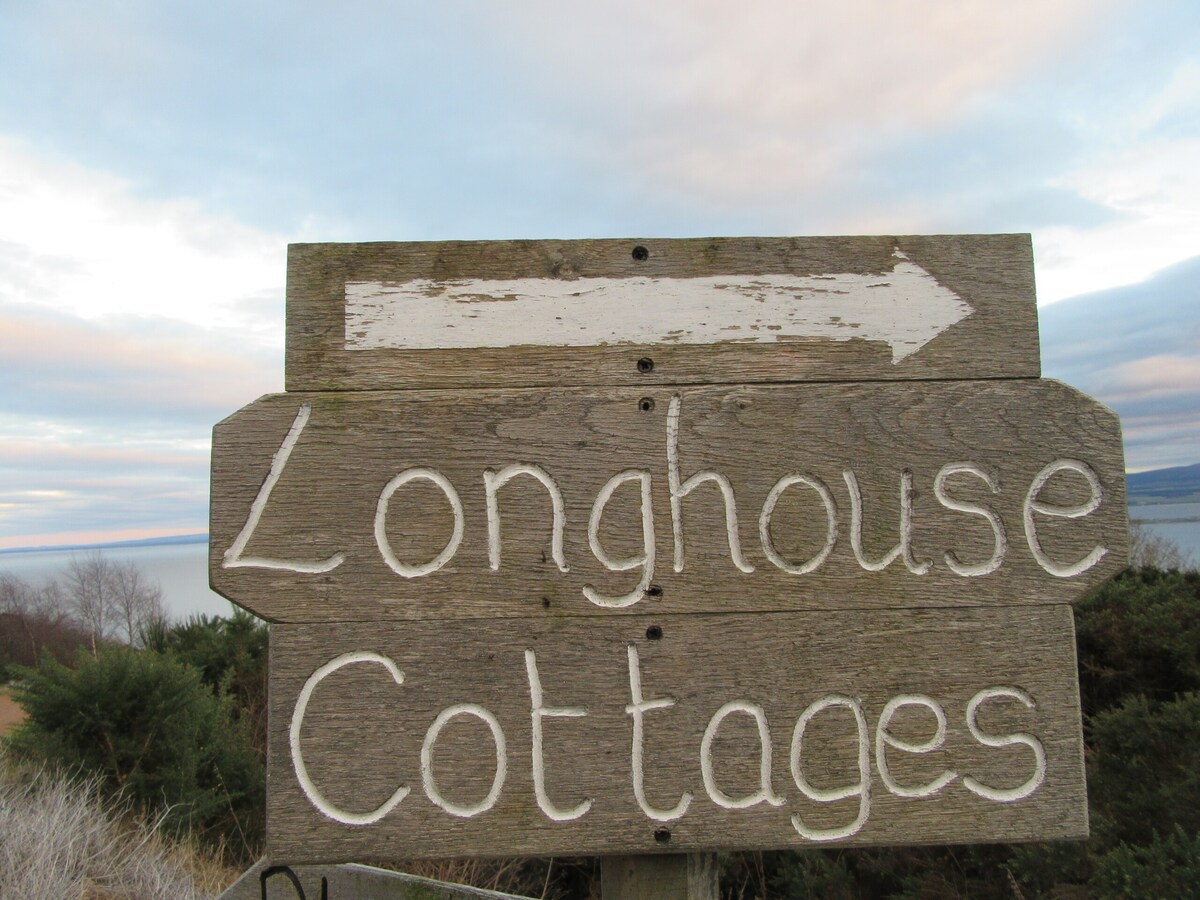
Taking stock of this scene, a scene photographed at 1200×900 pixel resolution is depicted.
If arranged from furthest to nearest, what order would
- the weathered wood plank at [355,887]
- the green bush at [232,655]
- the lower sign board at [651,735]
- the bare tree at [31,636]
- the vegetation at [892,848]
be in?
the bare tree at [31,636], the green bush at [232,655], the vegetation at [892,848], the weathered wood plank at [355,887], the lower sign board at [651,735]

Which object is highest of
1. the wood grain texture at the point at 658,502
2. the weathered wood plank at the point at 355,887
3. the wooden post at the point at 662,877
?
the wood grain texture at the point at 658,502

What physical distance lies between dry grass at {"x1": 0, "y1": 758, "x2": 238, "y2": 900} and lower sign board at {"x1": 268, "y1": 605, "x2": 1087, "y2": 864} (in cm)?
221

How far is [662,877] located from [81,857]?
2.96 m

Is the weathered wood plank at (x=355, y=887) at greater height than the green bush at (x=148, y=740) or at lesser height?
greater

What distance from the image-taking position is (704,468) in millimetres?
1549

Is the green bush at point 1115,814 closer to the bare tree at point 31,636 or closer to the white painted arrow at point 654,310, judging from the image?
the white painted arrow at point 654,310

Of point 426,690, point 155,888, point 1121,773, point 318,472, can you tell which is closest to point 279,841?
point 426,690

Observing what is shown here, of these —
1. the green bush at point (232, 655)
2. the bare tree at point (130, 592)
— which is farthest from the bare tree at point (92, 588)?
the green bush at point (232, 655)

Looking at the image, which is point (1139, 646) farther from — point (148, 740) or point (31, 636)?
point (31, 636)

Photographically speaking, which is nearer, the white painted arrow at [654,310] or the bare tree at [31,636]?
the white painted arrow at [654,310]

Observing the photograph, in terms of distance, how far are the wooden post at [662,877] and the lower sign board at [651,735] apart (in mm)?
118

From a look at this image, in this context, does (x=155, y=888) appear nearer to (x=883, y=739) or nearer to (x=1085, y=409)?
(x=883, y=739)

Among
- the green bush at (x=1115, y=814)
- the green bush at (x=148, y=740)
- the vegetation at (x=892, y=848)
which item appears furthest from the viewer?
the green bush at (x=148, y=740)

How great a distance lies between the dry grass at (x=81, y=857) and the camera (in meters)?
3.02
